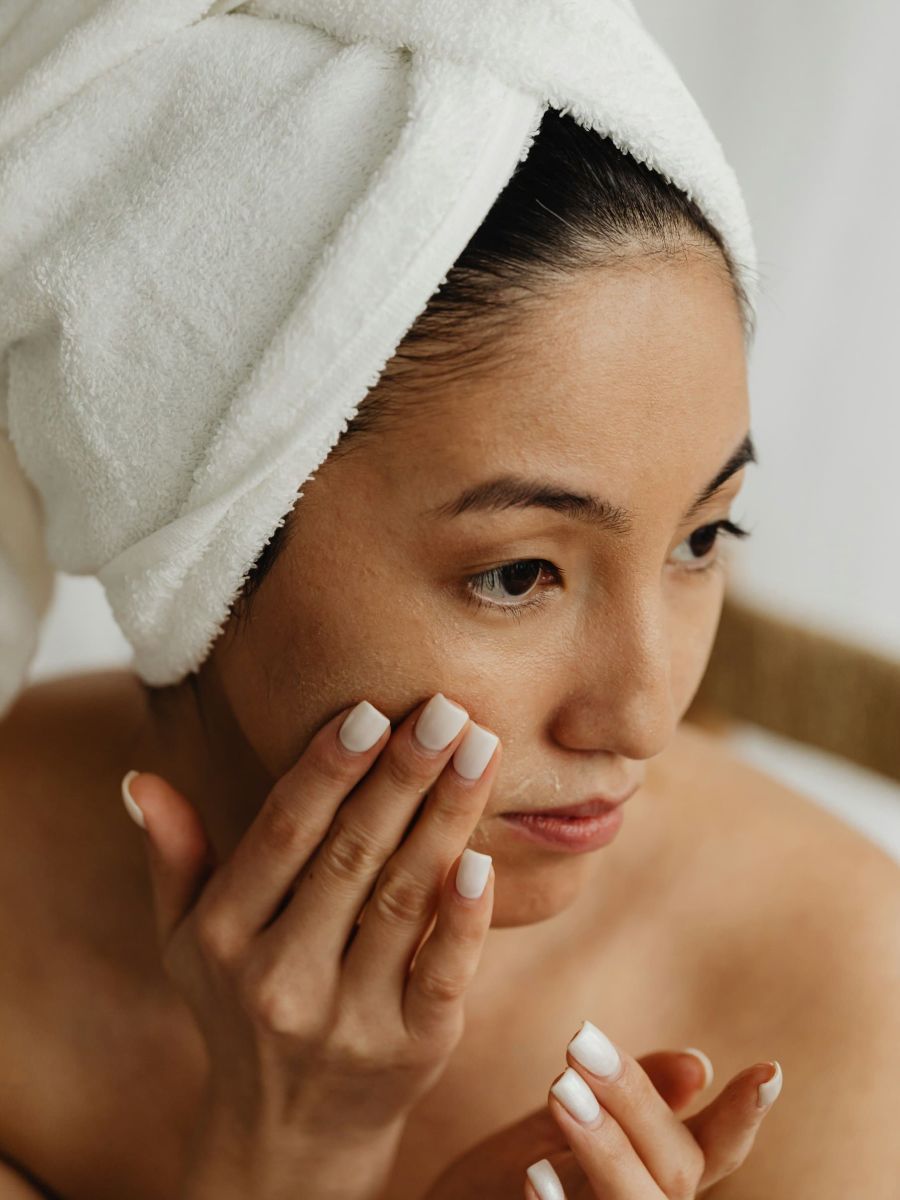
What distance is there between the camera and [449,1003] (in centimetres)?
94

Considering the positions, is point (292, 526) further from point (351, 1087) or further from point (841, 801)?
point (841, 801)

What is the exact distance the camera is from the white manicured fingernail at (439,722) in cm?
84

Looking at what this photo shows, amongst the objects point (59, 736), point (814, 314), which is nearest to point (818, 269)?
point (814, 314)

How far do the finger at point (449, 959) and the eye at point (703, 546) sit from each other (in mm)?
Answer: 276

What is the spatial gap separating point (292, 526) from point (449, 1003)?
0.36 meters

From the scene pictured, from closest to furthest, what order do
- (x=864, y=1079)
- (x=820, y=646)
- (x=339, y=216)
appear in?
(x=339, y=216)
(x=864, y=1079)
(x=820, y=646)

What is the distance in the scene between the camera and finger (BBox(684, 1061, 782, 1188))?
2.84 feet

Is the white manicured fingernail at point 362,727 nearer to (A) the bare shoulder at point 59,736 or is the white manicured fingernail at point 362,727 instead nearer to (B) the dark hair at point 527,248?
(B) the dark hair at point 527,248

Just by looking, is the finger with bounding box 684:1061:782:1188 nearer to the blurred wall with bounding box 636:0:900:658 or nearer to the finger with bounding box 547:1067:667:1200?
the finger with bounding box 547:1067:667:1200

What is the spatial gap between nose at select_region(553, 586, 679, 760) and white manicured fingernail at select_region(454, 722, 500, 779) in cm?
6

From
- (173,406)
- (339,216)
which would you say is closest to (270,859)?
(173,406)

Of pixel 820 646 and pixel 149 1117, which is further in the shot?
pixel 820 646

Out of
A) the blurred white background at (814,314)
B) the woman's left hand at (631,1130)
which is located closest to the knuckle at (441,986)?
the woman's left hand at (631,1130)

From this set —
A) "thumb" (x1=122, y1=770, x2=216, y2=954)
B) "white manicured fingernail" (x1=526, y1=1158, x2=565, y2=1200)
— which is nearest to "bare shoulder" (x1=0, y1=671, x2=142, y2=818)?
"thumb" (x1=122, y1=770, x2=216, y2=954)
